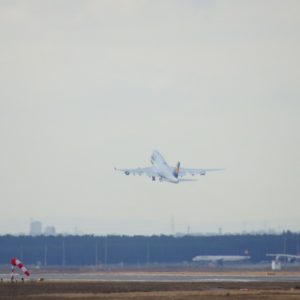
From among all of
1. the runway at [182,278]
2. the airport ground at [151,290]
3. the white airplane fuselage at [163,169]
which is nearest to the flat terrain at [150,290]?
the airport ground at [151,290]

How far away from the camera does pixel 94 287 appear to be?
373ft

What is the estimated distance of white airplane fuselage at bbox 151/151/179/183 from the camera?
17612cm

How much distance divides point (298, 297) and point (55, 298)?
1849 centimetres

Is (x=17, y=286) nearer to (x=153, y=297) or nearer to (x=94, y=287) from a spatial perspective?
(x=94, y=287)

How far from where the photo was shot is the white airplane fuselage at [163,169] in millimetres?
176125

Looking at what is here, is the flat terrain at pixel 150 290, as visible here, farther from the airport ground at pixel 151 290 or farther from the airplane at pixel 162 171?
the airplane at pixel 162 171

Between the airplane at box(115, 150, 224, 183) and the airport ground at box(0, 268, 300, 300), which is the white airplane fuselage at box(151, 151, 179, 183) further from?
the airport ground at box(0, 268, 300, 300)

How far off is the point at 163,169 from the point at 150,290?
3020 inches

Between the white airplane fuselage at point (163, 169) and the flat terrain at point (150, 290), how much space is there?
53.7 metres

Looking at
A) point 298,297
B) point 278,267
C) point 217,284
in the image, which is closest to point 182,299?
point 298,297

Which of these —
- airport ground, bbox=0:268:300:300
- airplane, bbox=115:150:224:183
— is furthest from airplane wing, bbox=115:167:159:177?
airport ground, bbox=0:268:300:300

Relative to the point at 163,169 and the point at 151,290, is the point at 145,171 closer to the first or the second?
the point at 163,169

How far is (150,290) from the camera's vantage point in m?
108

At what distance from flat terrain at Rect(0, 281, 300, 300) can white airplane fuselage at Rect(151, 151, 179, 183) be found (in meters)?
53.7
